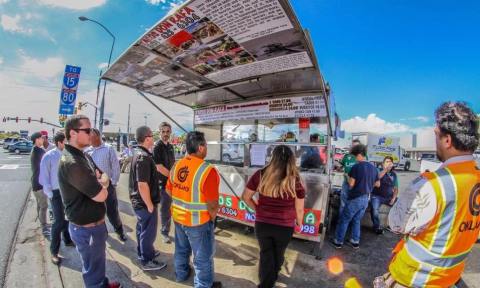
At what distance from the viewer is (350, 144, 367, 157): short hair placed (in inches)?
163

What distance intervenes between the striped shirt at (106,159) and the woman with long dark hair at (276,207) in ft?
10.6

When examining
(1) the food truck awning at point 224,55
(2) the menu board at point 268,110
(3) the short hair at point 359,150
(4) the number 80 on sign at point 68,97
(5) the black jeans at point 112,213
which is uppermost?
(4) the number 80 on sign at point 68,97

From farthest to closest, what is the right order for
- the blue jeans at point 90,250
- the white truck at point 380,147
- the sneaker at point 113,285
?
the white truck at point 380,147 → the sneaker at point 113,285 → the blue jeans at point 90,250

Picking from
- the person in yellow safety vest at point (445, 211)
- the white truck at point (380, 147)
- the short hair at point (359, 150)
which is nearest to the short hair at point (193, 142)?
the person in yellow safety vest at point (445, 211)

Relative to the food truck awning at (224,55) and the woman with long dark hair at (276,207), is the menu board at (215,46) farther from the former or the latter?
the woman with long dark hair at (276,207)

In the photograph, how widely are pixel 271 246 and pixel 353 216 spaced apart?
7.19 ft

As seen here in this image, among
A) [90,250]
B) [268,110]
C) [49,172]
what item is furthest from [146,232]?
[268,110]

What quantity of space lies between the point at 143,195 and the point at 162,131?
158 cm

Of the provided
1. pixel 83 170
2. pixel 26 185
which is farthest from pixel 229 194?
pixel 26 185

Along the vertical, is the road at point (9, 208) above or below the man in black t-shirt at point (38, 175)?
below

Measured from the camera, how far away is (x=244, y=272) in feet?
10.7

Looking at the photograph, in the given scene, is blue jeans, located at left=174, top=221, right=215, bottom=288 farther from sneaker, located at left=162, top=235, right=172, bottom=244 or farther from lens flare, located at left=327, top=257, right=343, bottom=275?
lens flare, located at left=327, top=257, right=343, bottom=275

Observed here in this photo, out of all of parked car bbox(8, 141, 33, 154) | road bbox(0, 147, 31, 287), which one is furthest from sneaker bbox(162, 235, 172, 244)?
parked car bbox(8, 141, 33, 154)

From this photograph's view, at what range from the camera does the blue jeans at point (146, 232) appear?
320cm
